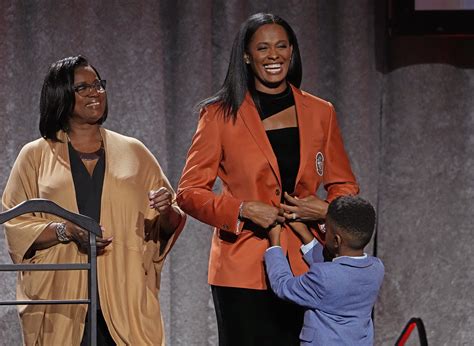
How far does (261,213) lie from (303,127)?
28 centimetres

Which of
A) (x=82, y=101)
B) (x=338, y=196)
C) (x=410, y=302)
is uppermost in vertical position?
(x=82, y=101)

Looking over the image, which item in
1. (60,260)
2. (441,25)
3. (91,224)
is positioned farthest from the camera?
(441,25)

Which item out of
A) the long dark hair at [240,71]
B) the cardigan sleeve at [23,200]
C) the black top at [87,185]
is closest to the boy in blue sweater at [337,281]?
the long dark hair at [240,71]

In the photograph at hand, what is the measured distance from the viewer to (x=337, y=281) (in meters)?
2.50

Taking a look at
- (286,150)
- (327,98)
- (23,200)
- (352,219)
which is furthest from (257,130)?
(327,98)

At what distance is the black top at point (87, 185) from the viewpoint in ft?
9.59

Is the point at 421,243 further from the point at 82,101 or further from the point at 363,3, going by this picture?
the point at 82,101

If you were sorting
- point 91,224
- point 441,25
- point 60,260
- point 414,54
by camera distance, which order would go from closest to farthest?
point 91,224 < point 60,260 < point 441,25 < point 414,54

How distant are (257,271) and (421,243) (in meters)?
1.80

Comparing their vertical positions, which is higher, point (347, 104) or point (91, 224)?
point (347, 104)

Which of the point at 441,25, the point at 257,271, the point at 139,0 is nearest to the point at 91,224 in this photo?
the point at 257,271

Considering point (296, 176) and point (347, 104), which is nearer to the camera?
point (296, 176)

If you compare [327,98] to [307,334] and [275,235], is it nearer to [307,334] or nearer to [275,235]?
[275,235]

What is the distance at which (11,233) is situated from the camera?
2.96 m
